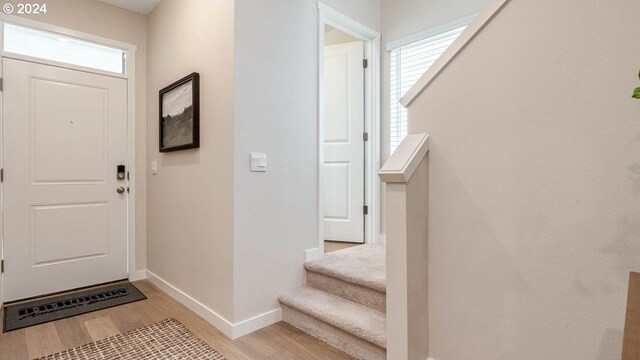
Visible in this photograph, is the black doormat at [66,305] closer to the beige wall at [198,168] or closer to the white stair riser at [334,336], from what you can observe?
the beige wall at [198,168]

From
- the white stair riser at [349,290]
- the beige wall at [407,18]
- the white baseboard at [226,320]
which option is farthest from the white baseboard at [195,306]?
the beige wall at [407,18]

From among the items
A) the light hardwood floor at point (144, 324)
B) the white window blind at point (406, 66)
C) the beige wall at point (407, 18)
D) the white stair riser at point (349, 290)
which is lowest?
the light hardwood floor at point (144, 324)

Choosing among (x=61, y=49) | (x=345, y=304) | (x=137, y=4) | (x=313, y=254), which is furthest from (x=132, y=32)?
(x=345, y=304)

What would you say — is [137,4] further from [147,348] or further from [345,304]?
[345,304]

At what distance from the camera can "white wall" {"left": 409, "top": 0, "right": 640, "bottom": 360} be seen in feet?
3.79

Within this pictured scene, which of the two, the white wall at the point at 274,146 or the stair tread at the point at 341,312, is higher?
the white wall at the point at 274,146

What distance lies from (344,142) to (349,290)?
1.61m

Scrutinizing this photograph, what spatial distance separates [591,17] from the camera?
1.19 meters

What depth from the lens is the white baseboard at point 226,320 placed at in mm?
2078

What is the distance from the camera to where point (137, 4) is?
3039 millimetres

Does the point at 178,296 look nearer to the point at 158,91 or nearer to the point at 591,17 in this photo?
the point at 158,91

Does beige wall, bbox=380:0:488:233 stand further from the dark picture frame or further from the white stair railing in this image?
the dark picture frame

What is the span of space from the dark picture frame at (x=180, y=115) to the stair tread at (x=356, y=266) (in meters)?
1.32

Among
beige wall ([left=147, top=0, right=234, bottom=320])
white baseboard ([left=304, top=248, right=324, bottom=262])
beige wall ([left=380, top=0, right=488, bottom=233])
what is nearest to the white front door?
beige wall ([left=147, top=0, right=234, bottom=320])
